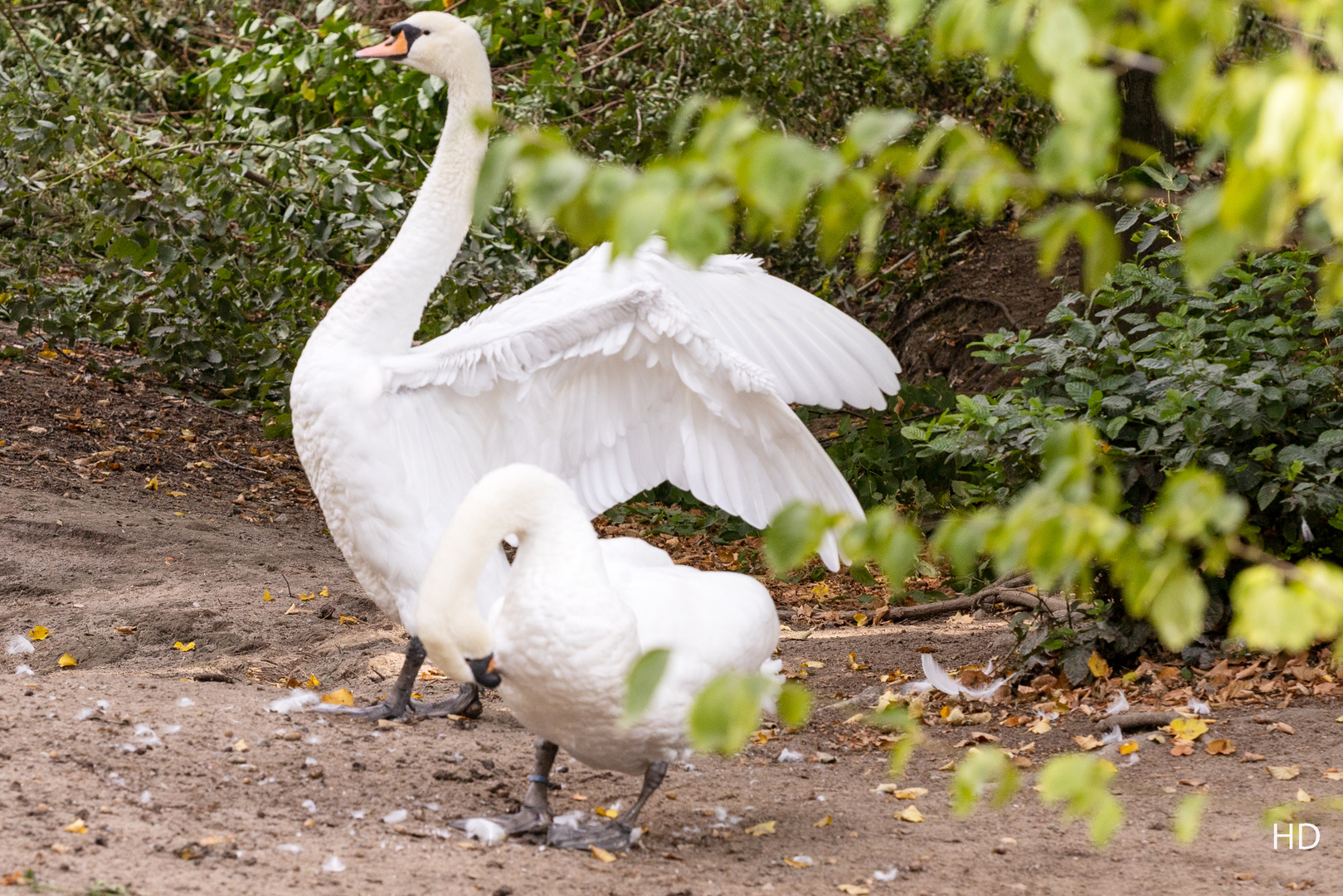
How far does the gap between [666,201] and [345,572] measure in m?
5.02

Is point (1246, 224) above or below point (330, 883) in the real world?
above

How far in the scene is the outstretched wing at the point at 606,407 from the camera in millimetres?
3400

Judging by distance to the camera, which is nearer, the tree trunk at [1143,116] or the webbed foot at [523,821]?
the webbed foot at [523,821]

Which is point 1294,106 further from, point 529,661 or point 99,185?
point 99,185

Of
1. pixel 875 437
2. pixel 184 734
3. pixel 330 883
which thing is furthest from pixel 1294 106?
pixel 875 437

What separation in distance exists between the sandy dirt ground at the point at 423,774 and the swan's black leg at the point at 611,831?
1.6 inches

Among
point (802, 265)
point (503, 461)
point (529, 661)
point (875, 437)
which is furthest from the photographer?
point (802, 265)

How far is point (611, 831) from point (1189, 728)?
1863mm

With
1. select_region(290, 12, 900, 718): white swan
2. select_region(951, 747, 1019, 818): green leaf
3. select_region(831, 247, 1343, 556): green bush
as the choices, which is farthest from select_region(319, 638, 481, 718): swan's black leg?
select_region(951, 747, 1019, 818): green leaf

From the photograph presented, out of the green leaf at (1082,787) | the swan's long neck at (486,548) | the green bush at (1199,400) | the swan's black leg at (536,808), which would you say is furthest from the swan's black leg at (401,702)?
the green leaf at (1082,787)

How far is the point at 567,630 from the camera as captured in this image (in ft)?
8.96

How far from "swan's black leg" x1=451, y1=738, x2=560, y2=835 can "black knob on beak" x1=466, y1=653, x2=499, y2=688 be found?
54cm

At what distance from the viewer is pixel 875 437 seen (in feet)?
23.1

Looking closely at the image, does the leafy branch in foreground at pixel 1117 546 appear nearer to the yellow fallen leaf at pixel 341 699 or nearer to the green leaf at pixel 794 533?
the green leaf at pixel 794 533
